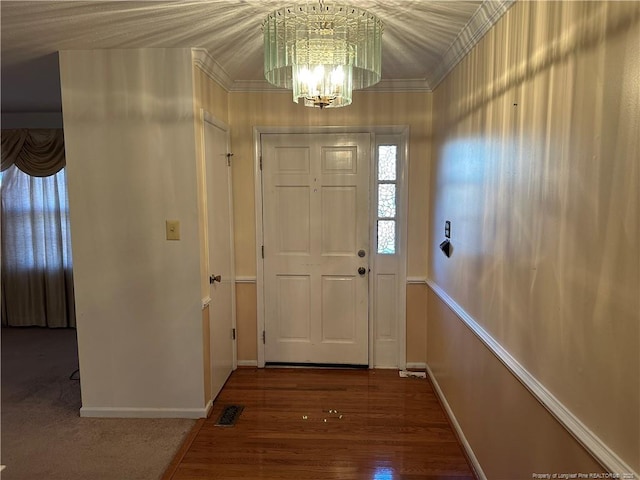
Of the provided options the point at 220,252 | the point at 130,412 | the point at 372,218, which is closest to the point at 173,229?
the point at 220,252

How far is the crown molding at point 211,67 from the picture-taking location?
2379mm

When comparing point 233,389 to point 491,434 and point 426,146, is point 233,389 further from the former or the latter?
point 426,146

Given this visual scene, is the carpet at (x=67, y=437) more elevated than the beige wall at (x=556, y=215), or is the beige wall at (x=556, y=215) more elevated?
the beige wall at (x=556, y=215)

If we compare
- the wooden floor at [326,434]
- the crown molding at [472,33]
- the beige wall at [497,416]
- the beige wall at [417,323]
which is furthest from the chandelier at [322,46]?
the beige wall at [417,323]

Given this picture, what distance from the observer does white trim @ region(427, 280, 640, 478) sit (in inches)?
39.8

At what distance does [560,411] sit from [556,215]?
616 mm

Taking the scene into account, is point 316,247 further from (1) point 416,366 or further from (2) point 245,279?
(1) point 416,366

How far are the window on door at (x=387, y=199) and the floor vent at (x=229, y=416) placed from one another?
1596 millimetres

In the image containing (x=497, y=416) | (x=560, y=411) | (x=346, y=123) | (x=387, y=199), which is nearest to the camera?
(x=560, y=411)

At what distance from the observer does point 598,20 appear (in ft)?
3.51

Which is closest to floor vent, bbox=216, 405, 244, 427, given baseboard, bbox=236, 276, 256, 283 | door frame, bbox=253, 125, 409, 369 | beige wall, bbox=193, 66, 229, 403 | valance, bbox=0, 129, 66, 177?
beige wall, bbox=193, 66, 229, 403

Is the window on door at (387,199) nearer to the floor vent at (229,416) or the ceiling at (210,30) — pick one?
the ceiling at (210,30)

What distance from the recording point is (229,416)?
2615 millimetres

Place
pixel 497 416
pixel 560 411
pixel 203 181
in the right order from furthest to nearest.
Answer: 1. pixel 203 181
2. pixel 497 416
3. pixel 560 411
